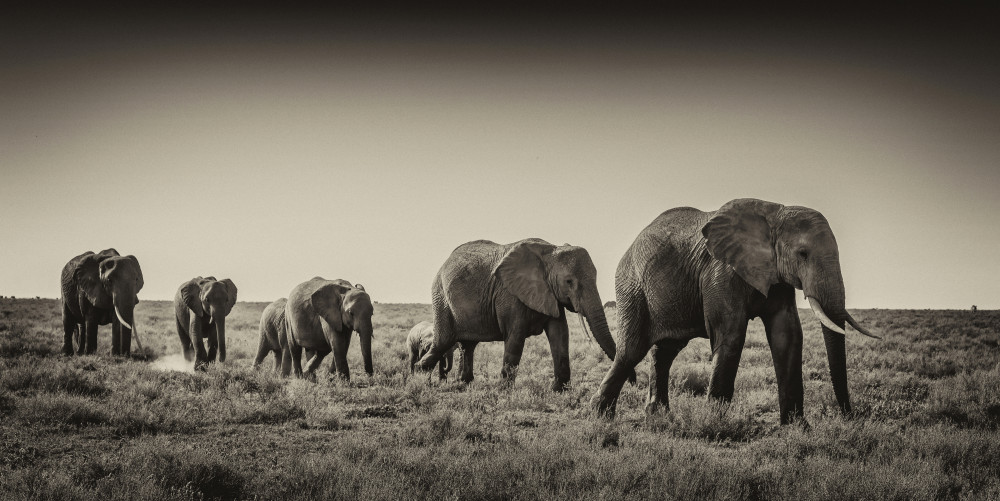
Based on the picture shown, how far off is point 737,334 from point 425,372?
898 cm

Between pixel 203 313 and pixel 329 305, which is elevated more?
pixel 329 305

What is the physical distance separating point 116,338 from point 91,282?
6.67 feet

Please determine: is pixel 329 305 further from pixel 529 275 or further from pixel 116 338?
pixel 116 338

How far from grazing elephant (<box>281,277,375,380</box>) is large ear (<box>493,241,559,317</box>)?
3192mm

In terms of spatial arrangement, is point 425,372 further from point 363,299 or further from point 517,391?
point 517,391

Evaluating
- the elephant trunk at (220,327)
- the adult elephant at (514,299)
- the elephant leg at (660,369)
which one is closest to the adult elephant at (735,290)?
the elephant leg at (660,369)

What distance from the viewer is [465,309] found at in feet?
50.2

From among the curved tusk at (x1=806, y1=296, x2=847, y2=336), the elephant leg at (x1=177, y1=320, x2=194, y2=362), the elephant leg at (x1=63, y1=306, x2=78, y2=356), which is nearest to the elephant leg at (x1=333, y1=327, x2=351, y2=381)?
the elephant leg at (x1=177, y1=320, x2=194, y2=362)

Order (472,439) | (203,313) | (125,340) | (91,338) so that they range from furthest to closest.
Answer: (203,313)
(125,340)
(91,338)
(472,439)

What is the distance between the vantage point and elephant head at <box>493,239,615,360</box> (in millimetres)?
13672

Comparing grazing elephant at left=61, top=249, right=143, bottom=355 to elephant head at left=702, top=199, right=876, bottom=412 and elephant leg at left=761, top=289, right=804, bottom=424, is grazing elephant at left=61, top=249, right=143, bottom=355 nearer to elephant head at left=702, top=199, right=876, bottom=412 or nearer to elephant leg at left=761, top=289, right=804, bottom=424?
elephant head at left=702, top=199, right=876, bottom=412

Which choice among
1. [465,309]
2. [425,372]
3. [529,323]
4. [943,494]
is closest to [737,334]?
[943,494]

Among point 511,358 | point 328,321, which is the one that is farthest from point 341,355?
point 511,358

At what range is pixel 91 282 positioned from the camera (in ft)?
66.1
